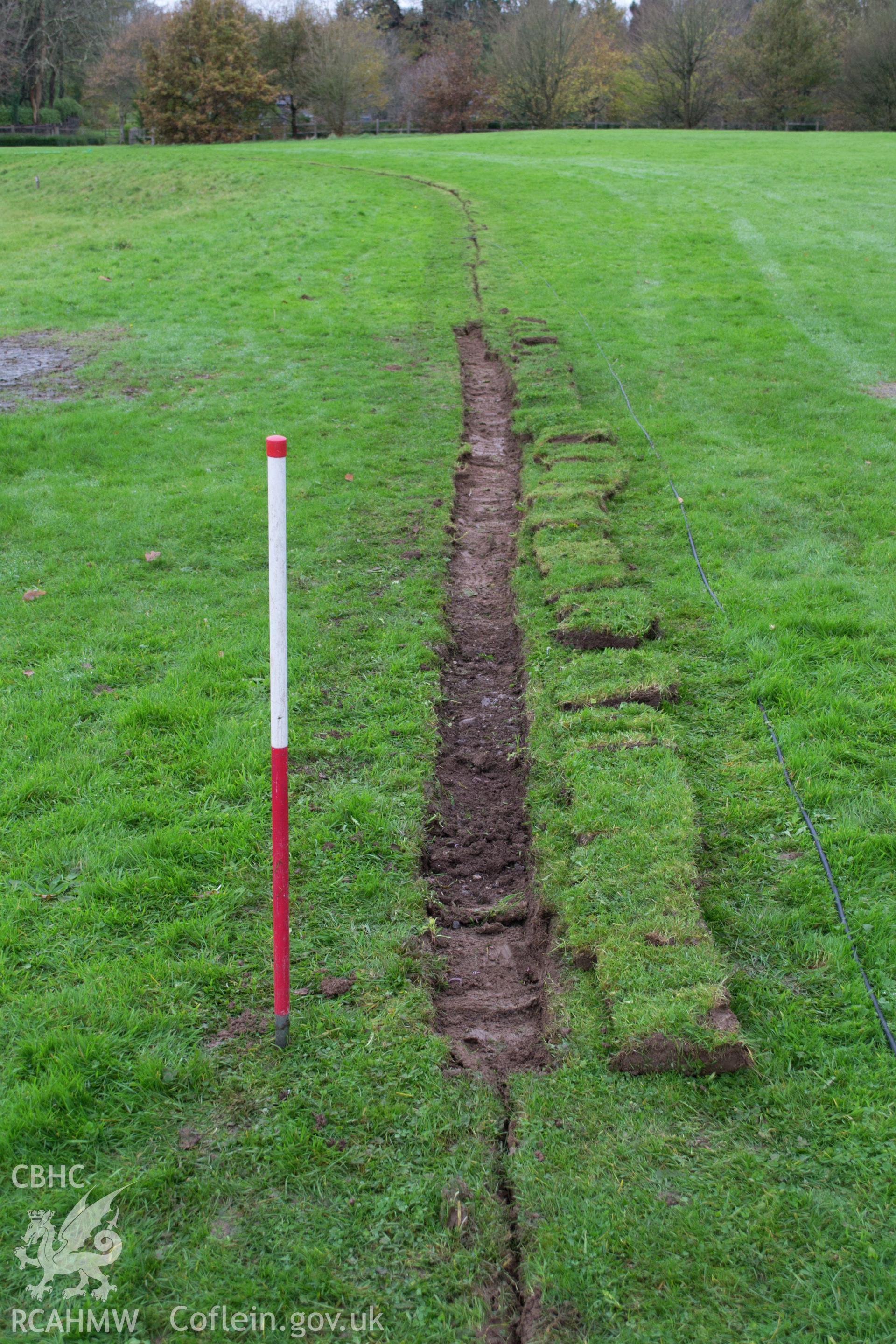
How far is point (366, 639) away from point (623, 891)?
9.93 feet

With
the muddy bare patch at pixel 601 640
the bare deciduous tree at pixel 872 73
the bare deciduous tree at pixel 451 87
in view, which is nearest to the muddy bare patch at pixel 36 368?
the muddy bare patch at pixel 601 640

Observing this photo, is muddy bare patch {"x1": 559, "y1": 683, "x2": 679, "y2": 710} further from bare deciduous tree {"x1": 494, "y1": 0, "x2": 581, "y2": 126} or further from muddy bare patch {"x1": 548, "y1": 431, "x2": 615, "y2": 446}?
bare deciduous tree {"x1": 494, "y1": 0, "x2": 581, "y2": 126}

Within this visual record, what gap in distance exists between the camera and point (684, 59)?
47.9 meters

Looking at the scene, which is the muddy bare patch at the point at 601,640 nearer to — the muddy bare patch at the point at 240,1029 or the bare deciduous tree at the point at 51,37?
the muddy bare patch at the point at 240,1029

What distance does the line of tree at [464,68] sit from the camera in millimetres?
42406

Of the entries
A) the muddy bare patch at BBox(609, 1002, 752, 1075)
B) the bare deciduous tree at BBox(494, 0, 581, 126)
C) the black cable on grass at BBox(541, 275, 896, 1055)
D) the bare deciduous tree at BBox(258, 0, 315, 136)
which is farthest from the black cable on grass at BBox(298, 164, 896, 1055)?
the bare deciduous tree at BBox(258, 0, 315, 136)

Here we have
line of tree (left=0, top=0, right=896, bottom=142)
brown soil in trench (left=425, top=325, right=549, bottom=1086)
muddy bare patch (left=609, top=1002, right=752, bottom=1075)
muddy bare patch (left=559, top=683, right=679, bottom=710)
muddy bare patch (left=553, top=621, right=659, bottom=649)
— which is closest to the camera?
muddy bare patch (left=609, top=1002, right=752, bottom=1075)

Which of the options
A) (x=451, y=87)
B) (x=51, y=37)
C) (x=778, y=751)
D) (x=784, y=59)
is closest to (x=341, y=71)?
(x=451, y=87)

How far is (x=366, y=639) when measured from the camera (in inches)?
262

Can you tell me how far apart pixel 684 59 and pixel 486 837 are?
2173 inches

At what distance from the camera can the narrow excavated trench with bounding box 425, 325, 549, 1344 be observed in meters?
3.70

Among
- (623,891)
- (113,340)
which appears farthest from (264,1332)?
(113,340)

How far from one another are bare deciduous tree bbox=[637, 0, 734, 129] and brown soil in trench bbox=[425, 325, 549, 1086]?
50.4 m

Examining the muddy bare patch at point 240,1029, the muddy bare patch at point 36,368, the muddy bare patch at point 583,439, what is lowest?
the muddy bare patch at point 240,1029
